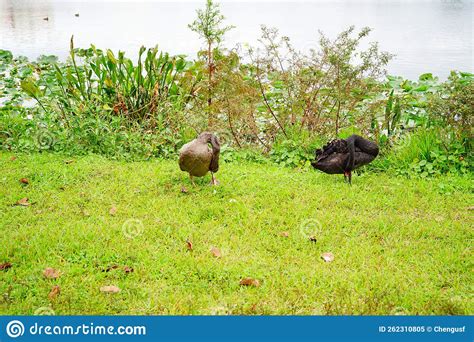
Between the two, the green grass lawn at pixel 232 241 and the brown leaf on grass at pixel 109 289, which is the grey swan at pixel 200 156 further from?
the brown leaf on grass at pixel 109 289

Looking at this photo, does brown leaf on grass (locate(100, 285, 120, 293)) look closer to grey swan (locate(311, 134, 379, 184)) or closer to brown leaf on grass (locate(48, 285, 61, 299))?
brown leaf on grass (locate(48, 285, 61, 299))

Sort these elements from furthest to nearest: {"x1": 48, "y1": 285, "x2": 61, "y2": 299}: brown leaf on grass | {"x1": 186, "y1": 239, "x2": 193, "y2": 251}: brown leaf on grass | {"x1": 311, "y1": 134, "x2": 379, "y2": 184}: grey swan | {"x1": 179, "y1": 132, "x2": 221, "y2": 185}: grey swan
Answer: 1. {"x1": 311, "y1": 134, "x2": 379, "y2": 184}: grey swan
2. {"x1": 179, "y1": 132, "x2": 221, "y2": 185}: grey swan
3. {"x1": 186, "y1": 239, "x2": 193, "y2": 251}: brown leaf on grass
4. {"x1": 48, "y1": 285, "x2": 61, "y2": 299}: brown leaf on grass

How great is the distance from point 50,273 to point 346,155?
3.01m

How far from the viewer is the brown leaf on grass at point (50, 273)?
365 cm

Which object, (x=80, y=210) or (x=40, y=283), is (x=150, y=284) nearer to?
(x=40, y=283)

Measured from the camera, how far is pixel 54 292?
3471 mm

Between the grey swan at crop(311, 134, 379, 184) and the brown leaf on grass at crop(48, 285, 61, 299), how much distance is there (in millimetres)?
2777

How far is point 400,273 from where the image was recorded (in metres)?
3.77

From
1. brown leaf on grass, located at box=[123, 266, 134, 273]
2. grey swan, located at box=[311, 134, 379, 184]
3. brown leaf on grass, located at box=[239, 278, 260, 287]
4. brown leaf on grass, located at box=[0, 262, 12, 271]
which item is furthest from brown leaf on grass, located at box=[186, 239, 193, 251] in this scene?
grey swan, located at box=[311, 134, 379, 184]

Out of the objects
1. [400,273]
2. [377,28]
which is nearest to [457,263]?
[400,273]

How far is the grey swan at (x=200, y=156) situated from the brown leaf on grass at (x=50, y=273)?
5.49 feet

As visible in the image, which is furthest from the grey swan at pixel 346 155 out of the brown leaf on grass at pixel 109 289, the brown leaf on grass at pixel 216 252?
the brown leaf on grass at pixel 109 289

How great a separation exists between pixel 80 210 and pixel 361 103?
3.81 m

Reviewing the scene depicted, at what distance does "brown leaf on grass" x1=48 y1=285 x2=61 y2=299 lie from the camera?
3432mm
